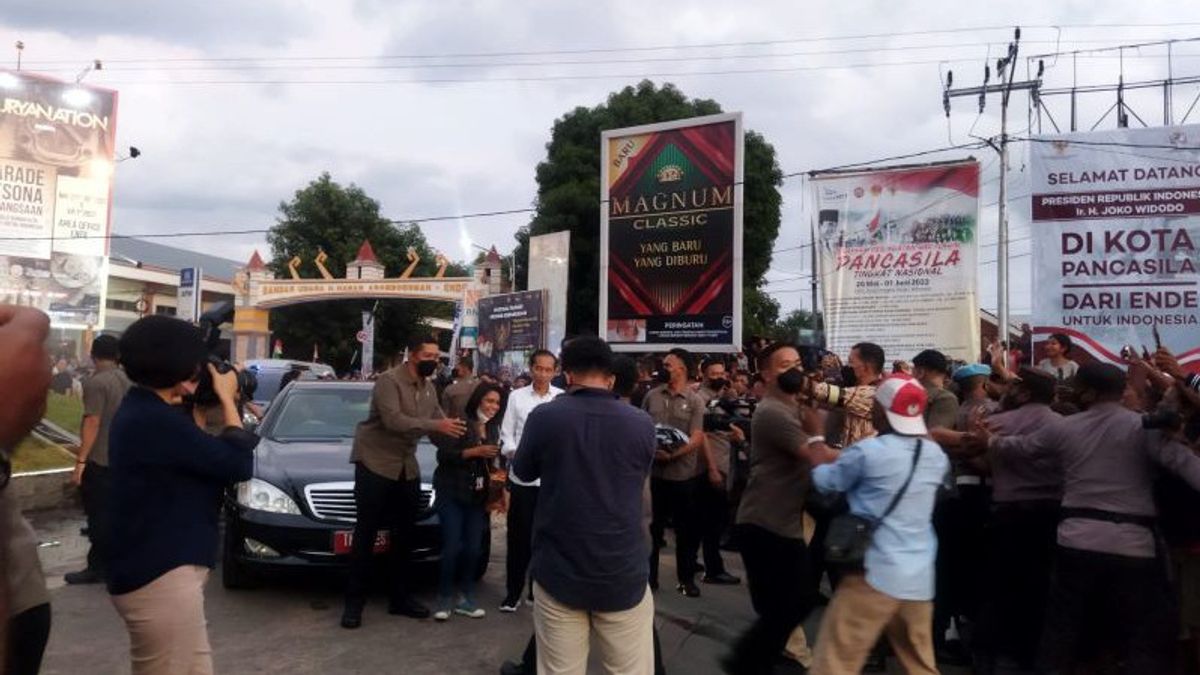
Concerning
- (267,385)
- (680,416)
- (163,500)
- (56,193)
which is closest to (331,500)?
(680,416)

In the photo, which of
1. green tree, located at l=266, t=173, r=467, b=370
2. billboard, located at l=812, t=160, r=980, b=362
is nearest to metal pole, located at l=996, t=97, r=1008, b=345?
billboard, located at l=812, t=160, r=980, b=362

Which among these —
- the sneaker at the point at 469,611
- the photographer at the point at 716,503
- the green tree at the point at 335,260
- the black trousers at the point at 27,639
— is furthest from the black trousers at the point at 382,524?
the green tree at the point at 335,260

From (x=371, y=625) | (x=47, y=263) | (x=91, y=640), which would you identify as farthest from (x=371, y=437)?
(x=47, y=263)

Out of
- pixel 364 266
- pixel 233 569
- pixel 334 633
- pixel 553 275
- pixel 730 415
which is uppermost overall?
pixel 364 266

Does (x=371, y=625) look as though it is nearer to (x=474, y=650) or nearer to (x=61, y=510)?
(x=474, y=650)

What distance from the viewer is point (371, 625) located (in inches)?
261

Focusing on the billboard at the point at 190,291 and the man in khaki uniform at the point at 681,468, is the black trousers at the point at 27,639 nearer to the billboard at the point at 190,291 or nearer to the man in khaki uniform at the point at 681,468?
the man in khaki uniform at the point at 681,468

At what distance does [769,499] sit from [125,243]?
2664 inches

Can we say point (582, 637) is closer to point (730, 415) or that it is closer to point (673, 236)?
point (730, 415)

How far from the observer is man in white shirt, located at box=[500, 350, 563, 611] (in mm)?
6637

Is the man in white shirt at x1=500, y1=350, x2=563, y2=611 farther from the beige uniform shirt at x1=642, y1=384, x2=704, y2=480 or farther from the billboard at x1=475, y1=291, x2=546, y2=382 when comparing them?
the billboard at x1=475, y1=291, x2=546, y2=382

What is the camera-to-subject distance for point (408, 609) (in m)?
6.86

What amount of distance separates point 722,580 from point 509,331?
1364cm

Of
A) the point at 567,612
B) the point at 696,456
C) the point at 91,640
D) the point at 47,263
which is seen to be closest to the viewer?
the point at 567,612
